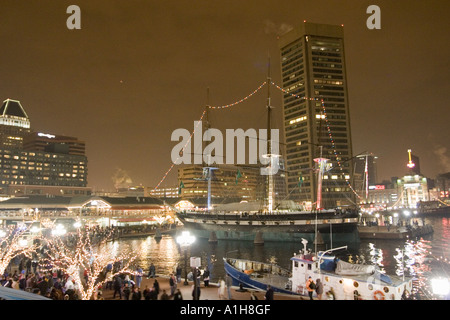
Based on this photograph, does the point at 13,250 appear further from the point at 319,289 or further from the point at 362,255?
the point at 362,255

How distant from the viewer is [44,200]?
8738cm

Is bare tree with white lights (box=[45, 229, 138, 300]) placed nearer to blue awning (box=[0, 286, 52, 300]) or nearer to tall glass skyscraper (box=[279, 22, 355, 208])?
blue awning (box=[0, 286, 52, 300])

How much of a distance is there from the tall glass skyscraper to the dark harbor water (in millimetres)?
97120

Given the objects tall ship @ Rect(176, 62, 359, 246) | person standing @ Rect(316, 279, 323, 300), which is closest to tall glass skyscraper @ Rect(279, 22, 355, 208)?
tall ship @ Rect(176, 62, 359, 246)

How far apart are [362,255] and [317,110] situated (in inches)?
4859

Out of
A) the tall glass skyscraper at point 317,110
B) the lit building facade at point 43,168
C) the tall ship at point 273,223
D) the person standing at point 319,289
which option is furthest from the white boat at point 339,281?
the lit building facade at point 43,168

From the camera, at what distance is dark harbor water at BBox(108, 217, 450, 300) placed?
113 ft

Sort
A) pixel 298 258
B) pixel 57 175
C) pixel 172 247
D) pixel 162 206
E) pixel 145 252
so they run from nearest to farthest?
pixel 298 258 < pixel 145 252 < pixel 172 247 < pixel 162 206 < pixel 57 175

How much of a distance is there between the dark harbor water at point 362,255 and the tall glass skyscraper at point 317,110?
9712 centimetres

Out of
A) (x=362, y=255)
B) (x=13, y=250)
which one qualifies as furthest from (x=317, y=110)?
(x=13, y=250)

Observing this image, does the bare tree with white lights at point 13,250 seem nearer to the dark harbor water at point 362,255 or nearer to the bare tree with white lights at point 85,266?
the bare tree with white lights at point 85,266
